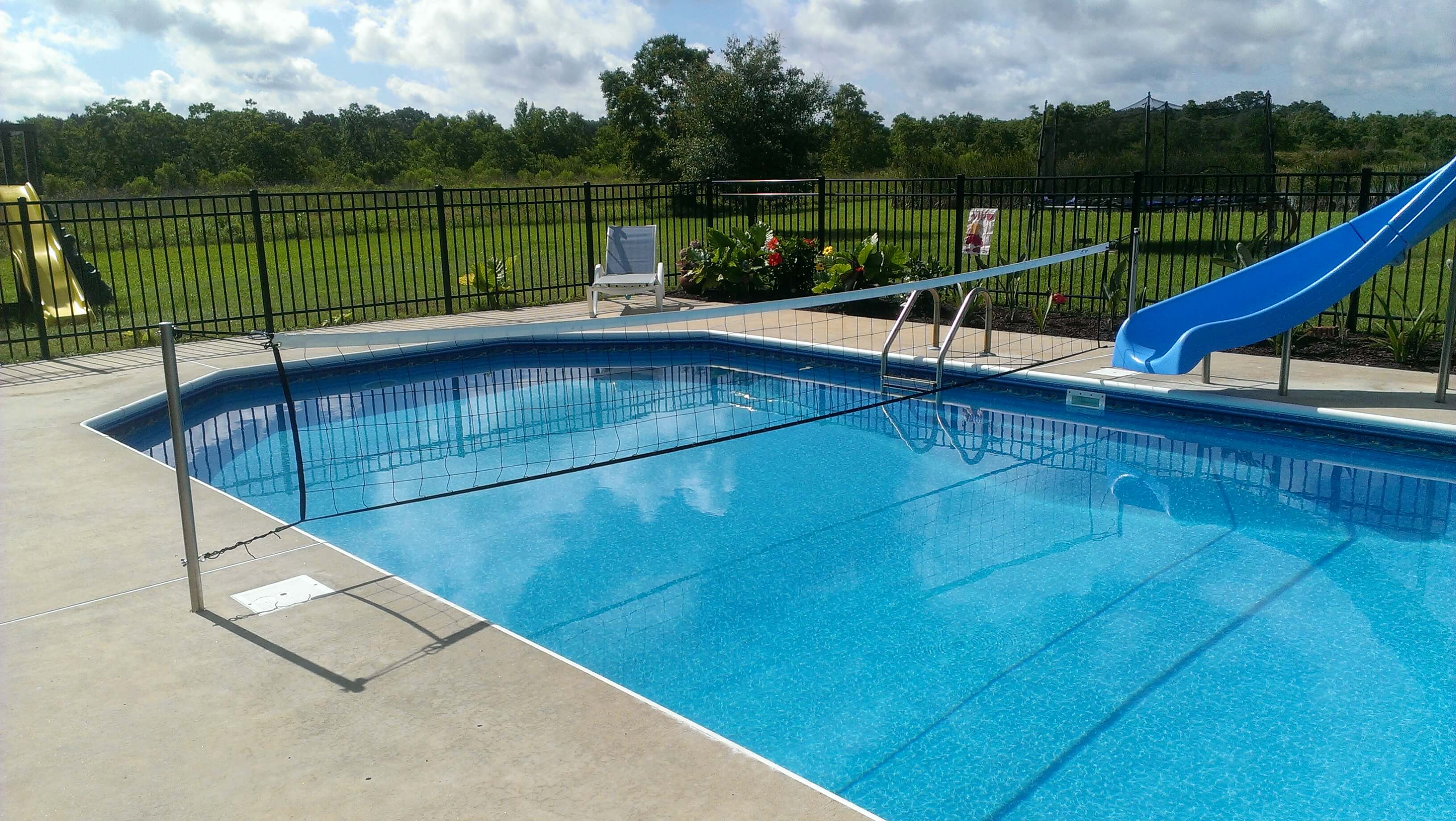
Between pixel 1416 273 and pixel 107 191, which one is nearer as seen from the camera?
pixel 1416 273

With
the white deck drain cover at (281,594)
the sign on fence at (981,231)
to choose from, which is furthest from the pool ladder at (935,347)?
the white deck drain cover at (281,594)

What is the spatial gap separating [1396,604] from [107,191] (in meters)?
44.7

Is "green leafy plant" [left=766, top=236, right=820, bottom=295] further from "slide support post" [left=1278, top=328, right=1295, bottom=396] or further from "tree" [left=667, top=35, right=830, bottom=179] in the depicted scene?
"tree" [left=667, top=35, right=830, bottom=179]

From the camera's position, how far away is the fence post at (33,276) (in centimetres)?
958

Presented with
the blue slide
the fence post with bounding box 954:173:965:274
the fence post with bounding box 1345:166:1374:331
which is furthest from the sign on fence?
the fence post with bounding box 1345:166:1374:331

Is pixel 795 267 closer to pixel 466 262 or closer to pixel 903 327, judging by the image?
pixel 903 327

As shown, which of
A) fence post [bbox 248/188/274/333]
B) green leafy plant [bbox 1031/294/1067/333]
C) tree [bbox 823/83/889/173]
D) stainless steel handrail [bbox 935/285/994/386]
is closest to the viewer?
stainless steel handrail [bbox 935/285/994/386]

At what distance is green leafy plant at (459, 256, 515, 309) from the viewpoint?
13.0m

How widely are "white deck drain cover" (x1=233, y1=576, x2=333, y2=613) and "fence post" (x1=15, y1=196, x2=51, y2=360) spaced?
273 inches

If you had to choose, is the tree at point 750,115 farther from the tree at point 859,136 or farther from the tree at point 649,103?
the tree at point 859,136

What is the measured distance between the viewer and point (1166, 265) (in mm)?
16531

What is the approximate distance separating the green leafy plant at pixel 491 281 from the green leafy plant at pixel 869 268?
13.5 ft

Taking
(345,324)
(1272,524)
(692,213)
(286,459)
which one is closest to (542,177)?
(692,213)

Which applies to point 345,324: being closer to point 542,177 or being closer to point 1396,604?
point 1396,604
